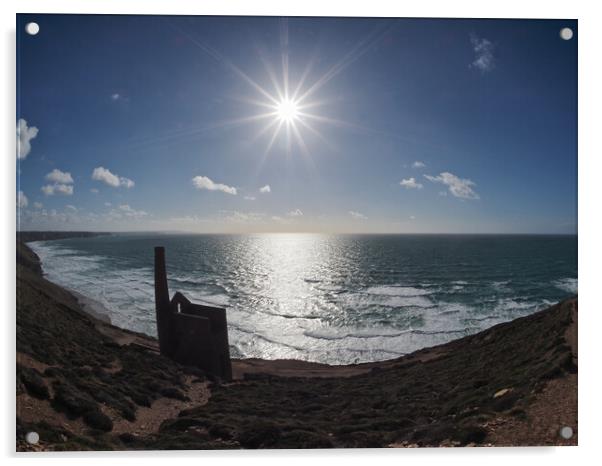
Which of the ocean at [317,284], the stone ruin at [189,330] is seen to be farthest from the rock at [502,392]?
the stone ruin at [189,330]

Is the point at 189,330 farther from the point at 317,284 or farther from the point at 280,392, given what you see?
the point at 317,284

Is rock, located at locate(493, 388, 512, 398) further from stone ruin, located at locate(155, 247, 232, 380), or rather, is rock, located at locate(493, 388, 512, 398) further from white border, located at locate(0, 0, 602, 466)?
stone ruin, located at locate(155, 247, 232, 380)

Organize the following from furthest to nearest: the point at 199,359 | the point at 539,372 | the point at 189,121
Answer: the point at 199,359 → the point at 189,121 → the point at 539,372

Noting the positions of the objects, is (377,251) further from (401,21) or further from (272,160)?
(401,21)

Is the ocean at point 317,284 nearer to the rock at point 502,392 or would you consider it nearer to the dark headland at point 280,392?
the dark headland at point 280,392

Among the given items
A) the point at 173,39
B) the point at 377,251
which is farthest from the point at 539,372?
the point at 173,39

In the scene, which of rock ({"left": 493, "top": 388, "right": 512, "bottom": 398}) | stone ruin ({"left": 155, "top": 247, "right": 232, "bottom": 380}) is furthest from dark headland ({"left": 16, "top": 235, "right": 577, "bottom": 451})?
stone ruin ({"left": 155, "top": 247, "right": 232, "bottom": 380})
